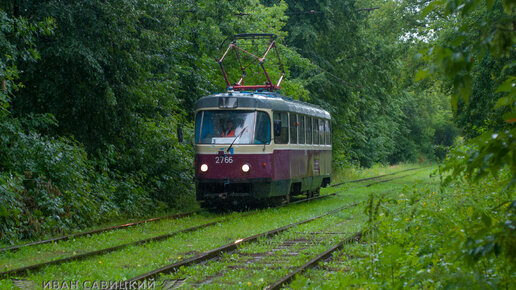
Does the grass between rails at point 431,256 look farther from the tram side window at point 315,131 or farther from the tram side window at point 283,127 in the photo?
the tram side window at point 315,131

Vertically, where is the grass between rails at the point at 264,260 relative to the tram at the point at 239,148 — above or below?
below

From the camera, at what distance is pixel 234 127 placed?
1697 cm

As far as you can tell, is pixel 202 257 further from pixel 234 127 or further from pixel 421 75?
pixel 234 127

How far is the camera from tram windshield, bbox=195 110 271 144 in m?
16.9

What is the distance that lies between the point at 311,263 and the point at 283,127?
9.46 meters

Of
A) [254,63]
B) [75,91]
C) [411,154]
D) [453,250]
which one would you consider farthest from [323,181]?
[411,154]

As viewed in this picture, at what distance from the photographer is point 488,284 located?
4.25m

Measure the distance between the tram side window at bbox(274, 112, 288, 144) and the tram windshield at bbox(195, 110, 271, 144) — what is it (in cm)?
43

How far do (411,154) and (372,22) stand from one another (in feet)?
118

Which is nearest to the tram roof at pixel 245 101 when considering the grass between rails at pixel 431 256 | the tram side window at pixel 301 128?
the tram side window at pixel 301 128

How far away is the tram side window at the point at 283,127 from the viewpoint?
17441mm

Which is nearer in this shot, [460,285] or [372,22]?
[460,285]

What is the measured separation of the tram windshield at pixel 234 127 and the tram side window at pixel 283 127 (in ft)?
1.40

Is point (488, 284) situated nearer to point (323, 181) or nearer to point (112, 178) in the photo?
point (112, 178)
